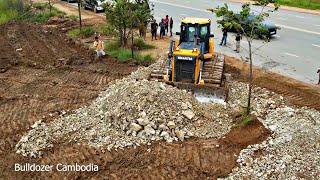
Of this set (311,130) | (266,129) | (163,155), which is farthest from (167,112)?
(311,130)

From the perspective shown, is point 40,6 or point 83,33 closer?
point 83,33

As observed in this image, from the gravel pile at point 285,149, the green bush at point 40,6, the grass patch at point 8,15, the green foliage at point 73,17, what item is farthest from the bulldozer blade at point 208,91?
the green bush at point 40,6

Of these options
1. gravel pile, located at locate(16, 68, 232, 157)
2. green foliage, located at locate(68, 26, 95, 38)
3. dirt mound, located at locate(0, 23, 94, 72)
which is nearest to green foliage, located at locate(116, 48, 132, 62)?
dirt mound, located at locate(0, 23, 94, 72)

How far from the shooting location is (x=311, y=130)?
45.7 feet

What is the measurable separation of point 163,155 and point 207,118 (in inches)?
108

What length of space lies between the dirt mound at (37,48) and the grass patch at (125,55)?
45.6 inches

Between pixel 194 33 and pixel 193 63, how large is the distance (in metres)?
1.89

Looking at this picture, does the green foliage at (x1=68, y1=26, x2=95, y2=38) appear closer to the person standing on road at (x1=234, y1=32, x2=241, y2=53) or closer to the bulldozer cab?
the person standing on road at (x1=234, y1=32, x2=241, y2=53)

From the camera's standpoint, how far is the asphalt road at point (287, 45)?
21891 millimetres

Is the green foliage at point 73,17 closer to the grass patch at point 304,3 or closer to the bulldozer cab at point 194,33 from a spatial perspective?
the bulldozer cab at point 194,33

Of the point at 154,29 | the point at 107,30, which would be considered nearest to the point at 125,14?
the point at 107,30

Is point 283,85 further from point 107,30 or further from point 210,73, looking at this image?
point 107,30

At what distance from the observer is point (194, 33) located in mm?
18531

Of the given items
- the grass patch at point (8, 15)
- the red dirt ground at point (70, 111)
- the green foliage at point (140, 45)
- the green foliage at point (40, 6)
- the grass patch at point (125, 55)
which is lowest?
the red dirt ground at point (70, 111)
